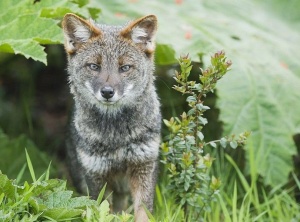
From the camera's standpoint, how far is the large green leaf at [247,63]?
5.87 m

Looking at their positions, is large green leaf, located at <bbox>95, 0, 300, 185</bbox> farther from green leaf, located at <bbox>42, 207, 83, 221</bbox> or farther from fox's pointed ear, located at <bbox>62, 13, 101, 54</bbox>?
green leaf, located at <bbox>42, 207, 83, 221</bbox>

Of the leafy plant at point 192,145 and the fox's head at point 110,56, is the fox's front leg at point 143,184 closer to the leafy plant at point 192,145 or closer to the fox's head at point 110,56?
the leafy plant at point 192,145

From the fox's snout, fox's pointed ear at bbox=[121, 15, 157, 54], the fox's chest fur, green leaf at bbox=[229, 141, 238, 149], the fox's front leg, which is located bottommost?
the fox's front leg

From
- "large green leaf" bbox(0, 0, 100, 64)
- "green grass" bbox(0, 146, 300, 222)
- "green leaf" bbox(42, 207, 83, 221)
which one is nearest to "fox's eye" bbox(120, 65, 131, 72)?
"large green leaf" bbox(0, 0, 100, 64)

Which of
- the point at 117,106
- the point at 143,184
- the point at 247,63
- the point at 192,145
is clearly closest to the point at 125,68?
the point at 117,106

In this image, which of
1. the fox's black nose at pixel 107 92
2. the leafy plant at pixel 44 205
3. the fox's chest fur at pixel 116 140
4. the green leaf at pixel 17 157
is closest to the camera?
the leafy plant at pixel 44 205

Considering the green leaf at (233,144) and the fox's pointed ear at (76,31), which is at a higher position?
the fox's pointed ear at (76,31)

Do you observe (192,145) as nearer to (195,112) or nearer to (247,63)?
(195,112)

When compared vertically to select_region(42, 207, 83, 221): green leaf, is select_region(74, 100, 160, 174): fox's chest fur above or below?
above

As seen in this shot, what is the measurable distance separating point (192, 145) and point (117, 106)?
1.97 ft

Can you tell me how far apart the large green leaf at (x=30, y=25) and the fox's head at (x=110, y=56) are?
0.17 metres

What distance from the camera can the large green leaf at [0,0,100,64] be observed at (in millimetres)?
4988

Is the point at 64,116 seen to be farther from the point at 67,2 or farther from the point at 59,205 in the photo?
the point at 59,205

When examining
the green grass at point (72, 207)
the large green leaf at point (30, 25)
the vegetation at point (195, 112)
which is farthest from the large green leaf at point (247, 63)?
the large green leaf at point (30, 25)
